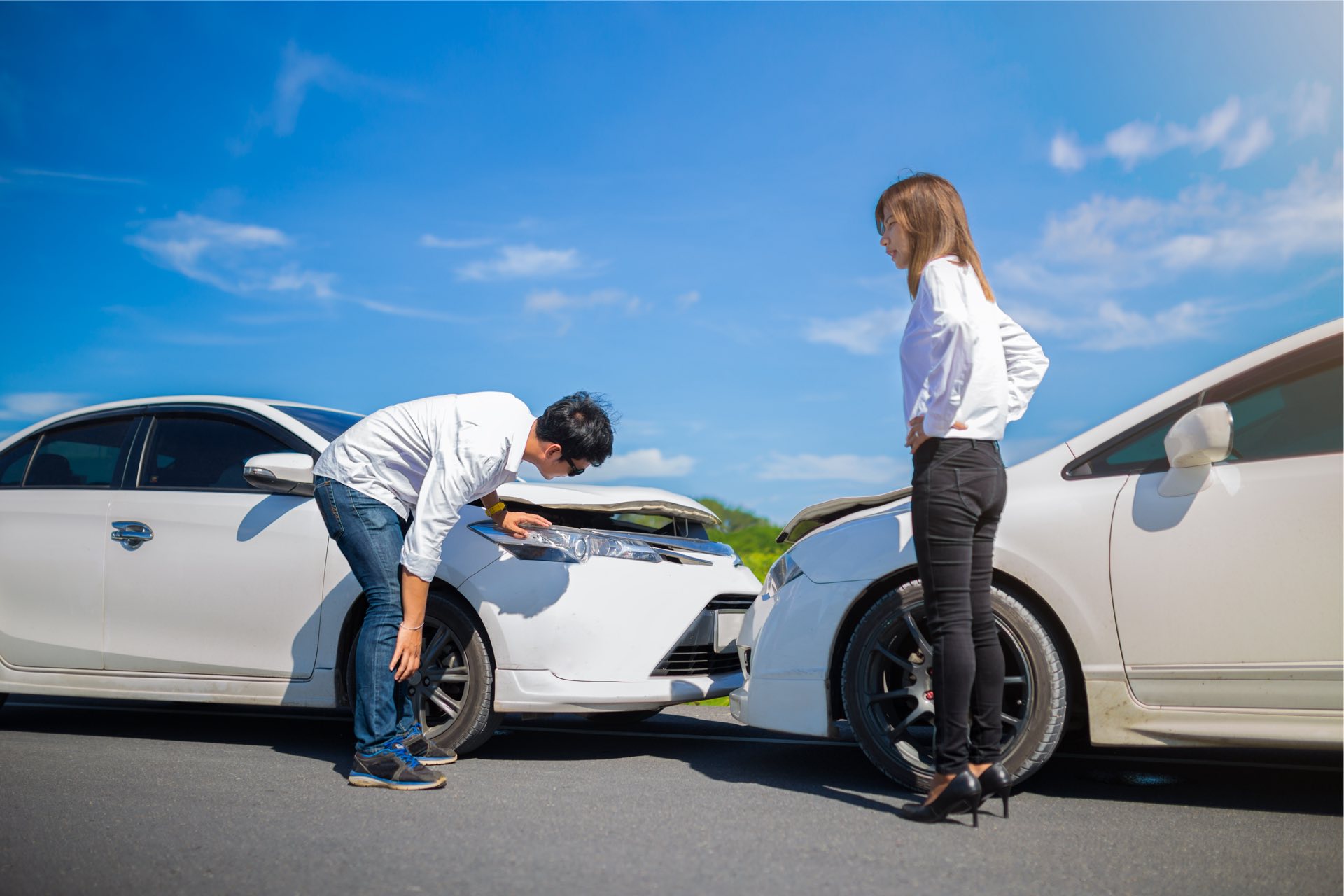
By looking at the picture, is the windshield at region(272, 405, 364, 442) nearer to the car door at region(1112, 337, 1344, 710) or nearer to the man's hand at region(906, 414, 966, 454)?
the man's hand at region(906, 414, 966, 454)

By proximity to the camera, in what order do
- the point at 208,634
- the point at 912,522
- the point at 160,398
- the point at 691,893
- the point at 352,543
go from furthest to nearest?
1. the point at 160,398
2. the point at 208,634
3. the point at 352,543
4. the point at 912,522
5. the point at 691,893

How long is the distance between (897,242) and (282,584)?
9.66 feet

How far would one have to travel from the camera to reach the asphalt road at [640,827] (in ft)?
8.66

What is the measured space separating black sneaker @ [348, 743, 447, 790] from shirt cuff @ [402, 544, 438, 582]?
681 millimetres

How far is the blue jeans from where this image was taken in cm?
387

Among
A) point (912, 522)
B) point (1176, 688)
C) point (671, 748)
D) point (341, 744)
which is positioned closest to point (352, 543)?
point (341, 744)

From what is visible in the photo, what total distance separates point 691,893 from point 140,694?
3.34 m

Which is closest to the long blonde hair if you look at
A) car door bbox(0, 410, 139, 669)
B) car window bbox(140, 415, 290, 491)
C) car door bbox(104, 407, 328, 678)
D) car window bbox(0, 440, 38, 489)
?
car door bbox(104, 407, 328, 678)

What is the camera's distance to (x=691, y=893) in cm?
252

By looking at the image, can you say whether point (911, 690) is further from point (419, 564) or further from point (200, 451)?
point (200, 451)

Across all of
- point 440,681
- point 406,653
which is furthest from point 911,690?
point 440,681

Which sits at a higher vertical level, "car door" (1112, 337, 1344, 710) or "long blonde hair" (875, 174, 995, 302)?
"long blonde hair" (875, 174, 995, 302)

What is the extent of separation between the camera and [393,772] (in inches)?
150

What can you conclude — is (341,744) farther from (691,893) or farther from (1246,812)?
(1246,812)
